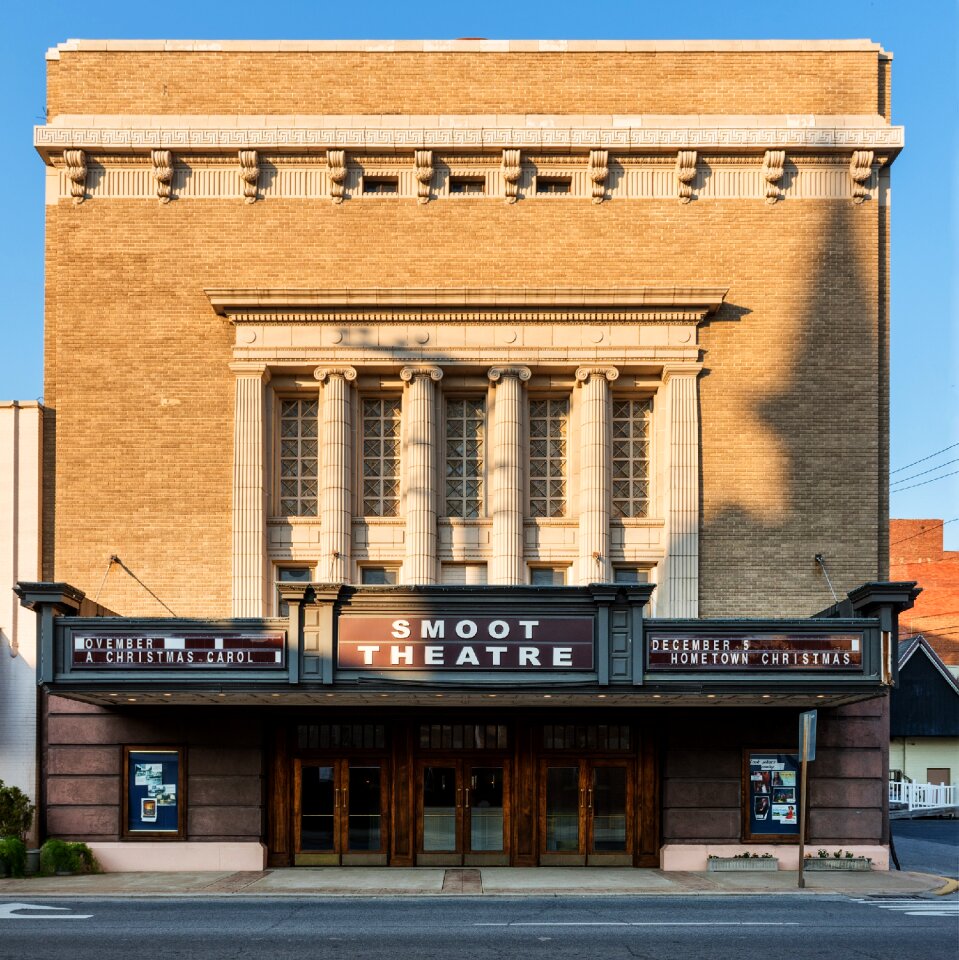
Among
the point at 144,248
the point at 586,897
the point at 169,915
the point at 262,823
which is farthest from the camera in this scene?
the point at 144,248

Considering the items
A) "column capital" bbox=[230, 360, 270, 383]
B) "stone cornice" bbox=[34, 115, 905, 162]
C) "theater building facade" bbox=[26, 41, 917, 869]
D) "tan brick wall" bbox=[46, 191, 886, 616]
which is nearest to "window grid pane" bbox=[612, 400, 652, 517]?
"theater building facade" bbox=[26, 41, 917, 869]

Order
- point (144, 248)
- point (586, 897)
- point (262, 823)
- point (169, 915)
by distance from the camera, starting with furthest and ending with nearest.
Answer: point (144, 248) < point (262, 823) < point (586, 897) < point (169, 915)

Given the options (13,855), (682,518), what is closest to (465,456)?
(682,518)

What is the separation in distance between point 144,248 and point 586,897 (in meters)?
14.2

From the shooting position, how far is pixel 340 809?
21.9m

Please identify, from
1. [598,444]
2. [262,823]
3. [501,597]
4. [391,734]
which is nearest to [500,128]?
[598,444]

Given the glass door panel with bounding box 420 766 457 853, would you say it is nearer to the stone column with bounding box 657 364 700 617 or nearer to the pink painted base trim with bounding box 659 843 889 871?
the pink painted base trim with bounding box 659 843 889 871

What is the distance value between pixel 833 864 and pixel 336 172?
15537 millimetres

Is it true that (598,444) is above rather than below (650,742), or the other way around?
above

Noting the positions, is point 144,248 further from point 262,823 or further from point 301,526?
point 262,823

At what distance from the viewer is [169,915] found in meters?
16.0

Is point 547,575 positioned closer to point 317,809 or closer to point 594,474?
point 594,474

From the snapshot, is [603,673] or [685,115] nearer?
[603,673]

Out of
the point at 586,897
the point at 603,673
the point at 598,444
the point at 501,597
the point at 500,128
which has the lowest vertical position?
the point at 586,897
